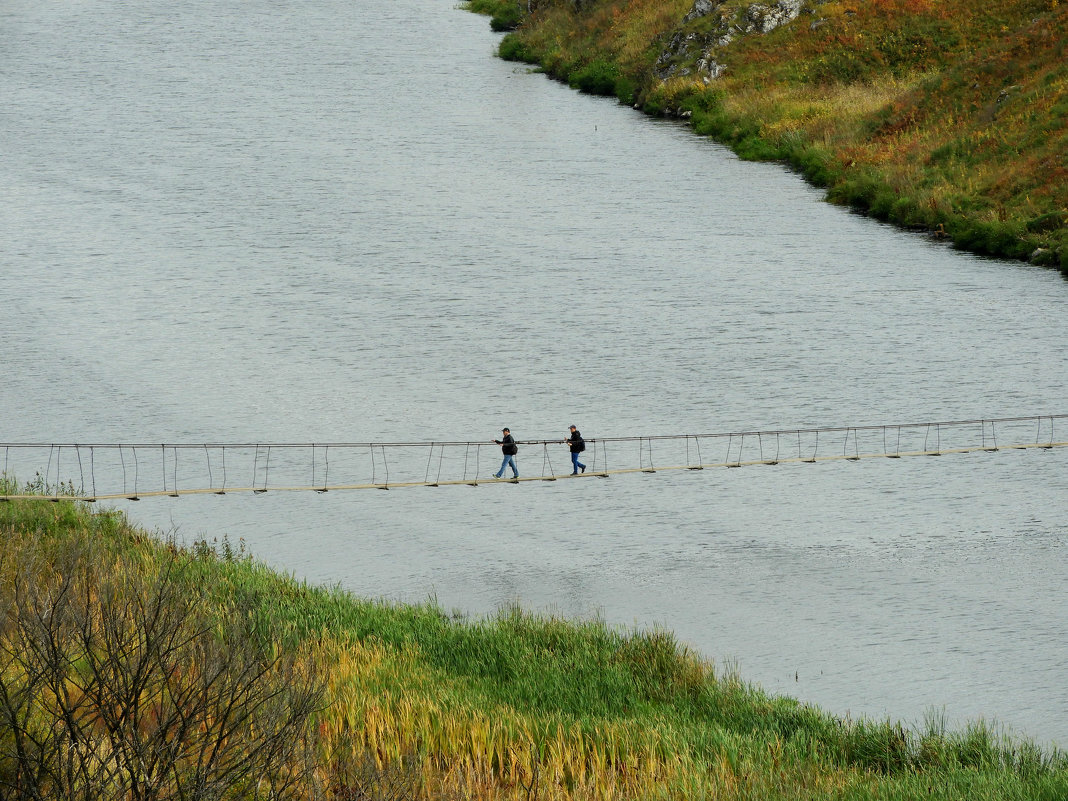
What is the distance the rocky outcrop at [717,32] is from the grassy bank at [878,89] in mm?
103

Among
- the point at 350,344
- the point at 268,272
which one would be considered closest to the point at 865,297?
the point at 350,344

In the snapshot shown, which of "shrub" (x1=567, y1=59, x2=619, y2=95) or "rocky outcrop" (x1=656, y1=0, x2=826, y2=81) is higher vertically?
"rocky outcrop" (x1=656, y1=0, x2=826, y2=81)

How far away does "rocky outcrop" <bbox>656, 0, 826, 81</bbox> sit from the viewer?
93.9 metres

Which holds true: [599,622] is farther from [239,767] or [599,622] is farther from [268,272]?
[268,272]

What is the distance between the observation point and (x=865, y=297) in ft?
193

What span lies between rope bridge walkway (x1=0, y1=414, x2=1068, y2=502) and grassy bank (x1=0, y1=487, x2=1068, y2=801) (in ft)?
26.4

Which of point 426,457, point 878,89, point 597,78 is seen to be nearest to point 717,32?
point 597,78

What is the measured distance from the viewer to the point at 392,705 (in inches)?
981

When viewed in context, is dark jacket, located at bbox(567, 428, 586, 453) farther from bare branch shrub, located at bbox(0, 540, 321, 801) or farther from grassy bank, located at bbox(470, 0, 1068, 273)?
grassy bank, located at bbox(470, 0, 1068, 273)

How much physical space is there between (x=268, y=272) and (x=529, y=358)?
1586cm

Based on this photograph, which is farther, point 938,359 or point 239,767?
point 938,359

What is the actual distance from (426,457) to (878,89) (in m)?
51.9

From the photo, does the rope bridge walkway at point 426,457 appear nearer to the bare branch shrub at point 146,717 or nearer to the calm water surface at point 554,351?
the calm water surface at point 554,351

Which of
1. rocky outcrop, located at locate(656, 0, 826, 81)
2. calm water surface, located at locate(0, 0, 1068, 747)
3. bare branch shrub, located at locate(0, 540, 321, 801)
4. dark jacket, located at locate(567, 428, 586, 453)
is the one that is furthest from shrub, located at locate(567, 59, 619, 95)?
bare branch shrub, located at locate(0, 540, 321, 801)
